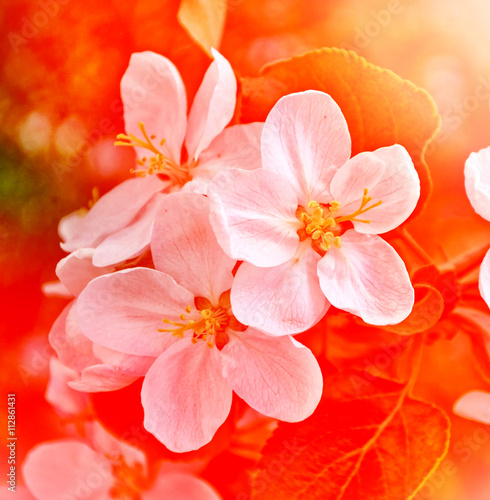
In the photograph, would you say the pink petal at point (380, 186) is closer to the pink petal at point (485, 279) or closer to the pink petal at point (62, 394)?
the pink petal at point (485, 279)

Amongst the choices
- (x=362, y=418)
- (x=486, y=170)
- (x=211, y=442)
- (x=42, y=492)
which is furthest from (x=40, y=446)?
(x=486, y=170)

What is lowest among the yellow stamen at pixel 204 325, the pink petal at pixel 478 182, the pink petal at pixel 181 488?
the pink petal at pixel 181 488

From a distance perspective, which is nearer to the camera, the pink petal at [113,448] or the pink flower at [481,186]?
the pink flower at [481,186]

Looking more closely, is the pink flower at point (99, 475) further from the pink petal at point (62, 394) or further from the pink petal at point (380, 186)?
the pink petal at point (380, 186)

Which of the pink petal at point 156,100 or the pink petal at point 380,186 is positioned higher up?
the pink petal at point 156,100

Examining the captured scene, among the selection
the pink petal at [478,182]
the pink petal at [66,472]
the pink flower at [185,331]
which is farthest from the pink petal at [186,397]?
the pink petal at [478,182]
